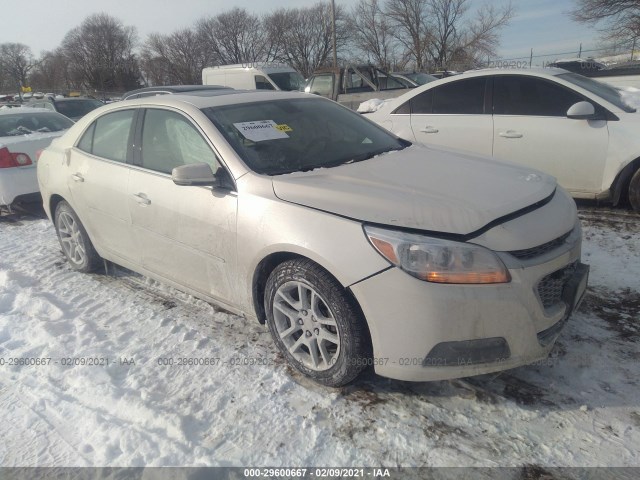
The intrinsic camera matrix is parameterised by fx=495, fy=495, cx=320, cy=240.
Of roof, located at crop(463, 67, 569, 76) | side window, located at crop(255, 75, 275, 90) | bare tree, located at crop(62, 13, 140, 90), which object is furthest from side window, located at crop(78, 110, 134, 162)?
bare tree, located at crop(62, 13, 140, 90)

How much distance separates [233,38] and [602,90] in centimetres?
6699

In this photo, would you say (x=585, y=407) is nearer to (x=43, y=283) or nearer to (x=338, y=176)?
(x=338, y=176)

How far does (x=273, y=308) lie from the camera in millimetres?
2816

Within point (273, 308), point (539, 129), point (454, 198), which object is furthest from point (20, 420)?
point (539, 129)

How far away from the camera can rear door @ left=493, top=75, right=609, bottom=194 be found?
5016 millimetres

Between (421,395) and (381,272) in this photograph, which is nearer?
(381,272)

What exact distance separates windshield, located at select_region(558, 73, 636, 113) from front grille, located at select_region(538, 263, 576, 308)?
11.0 feet

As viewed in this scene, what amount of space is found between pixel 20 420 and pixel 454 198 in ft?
8.34

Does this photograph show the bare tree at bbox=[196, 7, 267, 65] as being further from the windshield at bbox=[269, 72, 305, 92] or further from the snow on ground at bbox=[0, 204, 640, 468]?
the snow on ground at bbox=[0, 204, 640, 468]

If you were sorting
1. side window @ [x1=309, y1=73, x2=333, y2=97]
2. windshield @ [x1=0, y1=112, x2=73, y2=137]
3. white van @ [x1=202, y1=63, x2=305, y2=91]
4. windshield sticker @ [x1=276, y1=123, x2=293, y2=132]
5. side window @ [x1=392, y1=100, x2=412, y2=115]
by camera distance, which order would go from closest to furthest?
windshield sticker @ [x1=276, y1=123, x2=293, y2=132], side window @ [x1=392, y1=100, x2=412, y2=115], windshield @ [x1=0, y1=112, x2=73, y2=137], side window @ [x1=309, y1=73, x2=333, y2=97], white van @ [x1=202, y1=63, x2=305, y2=91]

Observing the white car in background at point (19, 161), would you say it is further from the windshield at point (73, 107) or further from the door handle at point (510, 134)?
the door handle at point (510, 134)

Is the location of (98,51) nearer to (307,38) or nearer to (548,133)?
(307,38)

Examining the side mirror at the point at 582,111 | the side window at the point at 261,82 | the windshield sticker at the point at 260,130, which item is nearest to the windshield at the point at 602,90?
the side mirror at the point at 582,111

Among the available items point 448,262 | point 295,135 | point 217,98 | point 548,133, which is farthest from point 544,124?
point 448,262
